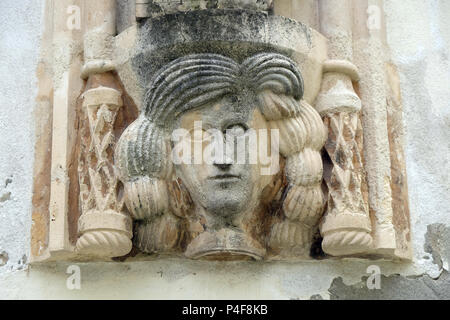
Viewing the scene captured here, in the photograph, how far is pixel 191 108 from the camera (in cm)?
311

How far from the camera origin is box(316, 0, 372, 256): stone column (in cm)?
310

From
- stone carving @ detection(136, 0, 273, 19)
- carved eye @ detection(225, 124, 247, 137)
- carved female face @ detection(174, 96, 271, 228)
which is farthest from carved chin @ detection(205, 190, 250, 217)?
stone carving @ detection(136, 0, 273, 19)

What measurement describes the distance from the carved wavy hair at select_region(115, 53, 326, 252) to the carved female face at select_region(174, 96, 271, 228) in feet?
0.10

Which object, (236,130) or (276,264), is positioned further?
(276,264)

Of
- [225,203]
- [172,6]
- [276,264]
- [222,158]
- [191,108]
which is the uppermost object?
[172,6]

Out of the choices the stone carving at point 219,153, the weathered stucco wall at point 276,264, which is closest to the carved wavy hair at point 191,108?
the stone carving at point 219,153

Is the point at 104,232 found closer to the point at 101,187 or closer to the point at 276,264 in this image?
the point at 101,187

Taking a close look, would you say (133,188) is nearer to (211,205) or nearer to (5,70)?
(211,205)

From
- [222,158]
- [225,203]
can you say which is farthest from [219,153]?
[225,203]

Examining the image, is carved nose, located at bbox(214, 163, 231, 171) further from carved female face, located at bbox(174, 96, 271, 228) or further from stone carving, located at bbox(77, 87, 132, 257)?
stone carving, located at bbox(77, 87, 132, 257)

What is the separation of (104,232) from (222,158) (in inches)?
13.6

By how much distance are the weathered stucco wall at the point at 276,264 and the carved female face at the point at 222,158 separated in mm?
206

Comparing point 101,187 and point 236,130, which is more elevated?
point 236,130

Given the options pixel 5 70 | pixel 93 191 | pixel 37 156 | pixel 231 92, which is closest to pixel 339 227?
pixel 231 92
